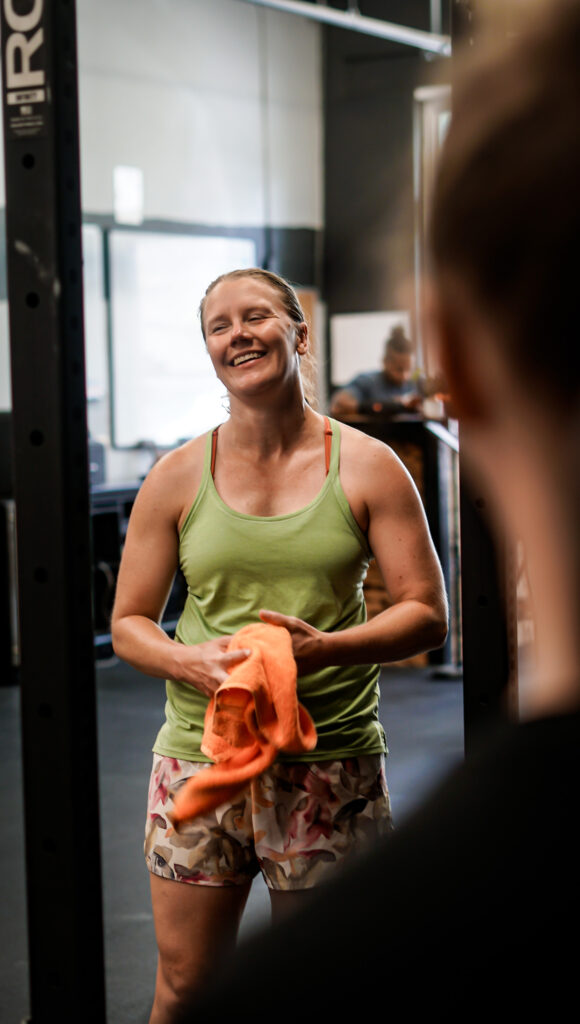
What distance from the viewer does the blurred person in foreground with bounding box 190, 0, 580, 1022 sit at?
454mm

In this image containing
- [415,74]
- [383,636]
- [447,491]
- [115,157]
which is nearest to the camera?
[383,636]

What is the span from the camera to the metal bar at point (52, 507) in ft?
3.97

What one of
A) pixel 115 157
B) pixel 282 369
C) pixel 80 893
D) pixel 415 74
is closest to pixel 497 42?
pixel 80 893

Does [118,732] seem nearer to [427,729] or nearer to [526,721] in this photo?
[427,729]

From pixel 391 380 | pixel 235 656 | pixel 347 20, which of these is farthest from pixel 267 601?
pixel 347 20

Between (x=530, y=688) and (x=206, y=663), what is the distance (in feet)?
3.33

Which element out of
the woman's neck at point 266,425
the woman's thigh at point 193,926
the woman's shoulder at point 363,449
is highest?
the woman's neck at point 266,425

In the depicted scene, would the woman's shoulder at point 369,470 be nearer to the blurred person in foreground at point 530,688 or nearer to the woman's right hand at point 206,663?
the woman's right hand at point 206,663

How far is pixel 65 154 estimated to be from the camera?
121 cm

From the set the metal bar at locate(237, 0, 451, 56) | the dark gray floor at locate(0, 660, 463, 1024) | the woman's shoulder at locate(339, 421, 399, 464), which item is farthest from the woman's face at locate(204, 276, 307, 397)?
the metal bar at locate(237, 0, 451, 56)

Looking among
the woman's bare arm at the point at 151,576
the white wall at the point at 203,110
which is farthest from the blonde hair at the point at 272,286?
the white wall at the point at 203,110

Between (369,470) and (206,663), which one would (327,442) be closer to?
(369,470)

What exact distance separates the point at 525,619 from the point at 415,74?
880 cm

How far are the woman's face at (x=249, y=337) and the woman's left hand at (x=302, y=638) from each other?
13.7 inches
